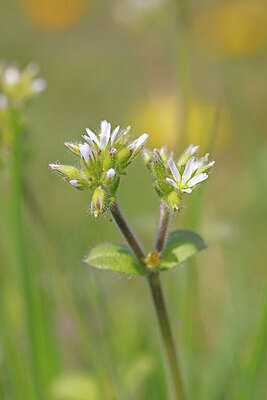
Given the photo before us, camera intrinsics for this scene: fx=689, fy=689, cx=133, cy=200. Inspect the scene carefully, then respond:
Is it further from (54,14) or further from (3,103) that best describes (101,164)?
(54,14)

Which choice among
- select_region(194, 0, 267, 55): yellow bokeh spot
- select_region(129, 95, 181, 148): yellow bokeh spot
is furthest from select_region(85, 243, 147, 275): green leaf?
select_region(194, 0, 267, 55): yellow bokeh spot

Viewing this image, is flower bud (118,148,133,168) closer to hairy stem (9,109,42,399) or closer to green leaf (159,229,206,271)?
green leaf (159,229,206,271)

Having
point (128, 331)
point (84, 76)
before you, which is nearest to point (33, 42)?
point (84, 76)

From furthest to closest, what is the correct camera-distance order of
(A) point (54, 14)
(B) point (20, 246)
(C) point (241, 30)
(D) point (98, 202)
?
(A) point (54, 14) → (C) point (241, 30) → (B) point (20, 246) → (D) point (98, 202)

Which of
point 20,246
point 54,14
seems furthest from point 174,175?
point 54,14

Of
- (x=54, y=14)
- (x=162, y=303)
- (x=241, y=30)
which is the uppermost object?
(x=54, y=14)

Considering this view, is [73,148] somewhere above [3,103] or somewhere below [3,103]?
below

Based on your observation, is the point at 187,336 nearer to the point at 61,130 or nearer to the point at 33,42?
the point at 61,130
